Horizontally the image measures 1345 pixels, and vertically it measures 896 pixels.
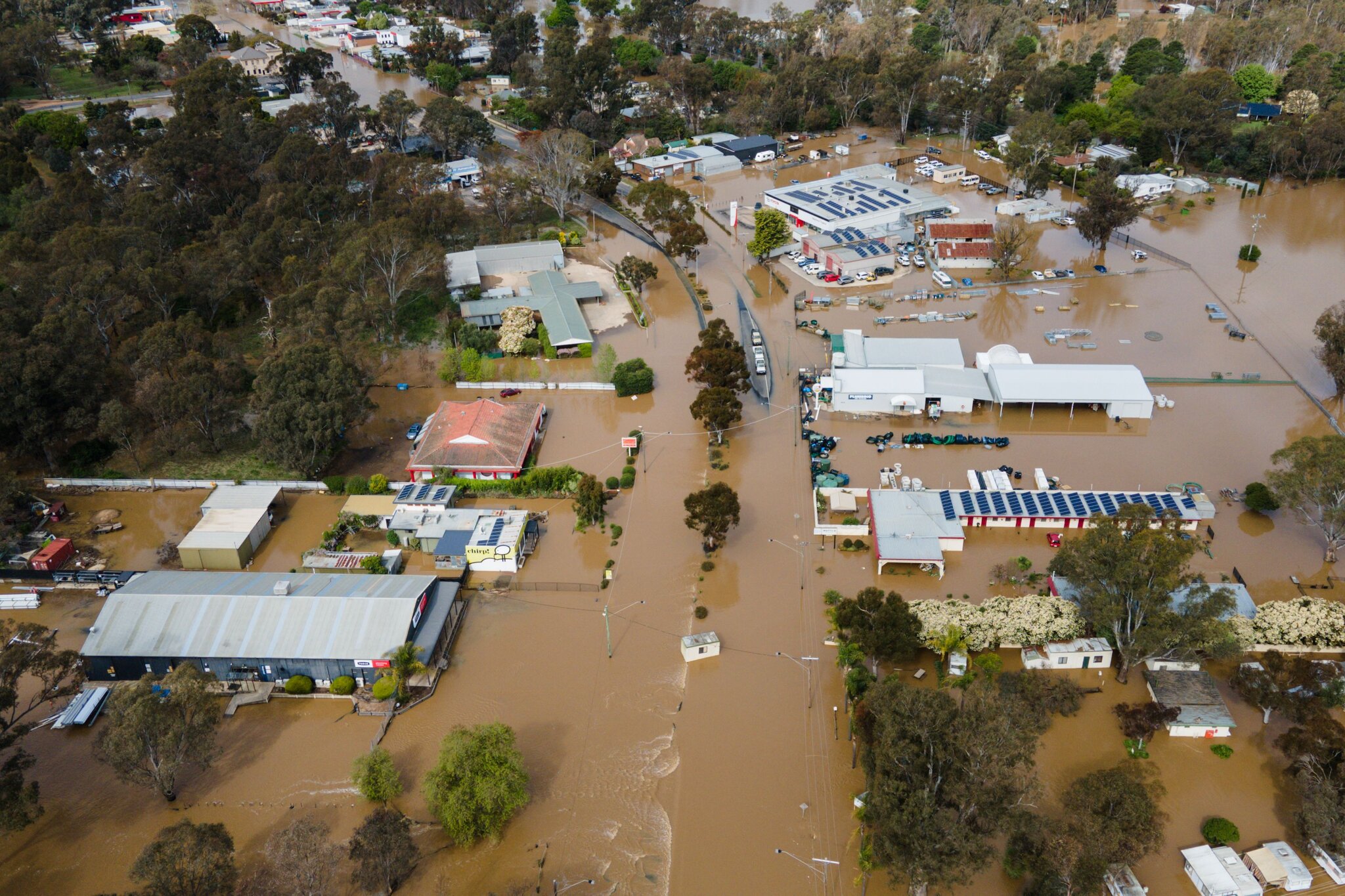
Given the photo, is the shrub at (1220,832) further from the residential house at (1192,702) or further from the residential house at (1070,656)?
the residential house at (1070,656)

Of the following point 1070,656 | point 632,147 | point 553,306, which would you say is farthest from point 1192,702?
point 632,147

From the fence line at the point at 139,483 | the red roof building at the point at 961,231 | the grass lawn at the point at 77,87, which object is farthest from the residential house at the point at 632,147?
the grass lawn at the point at 77,87

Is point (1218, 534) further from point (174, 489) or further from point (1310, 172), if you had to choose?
point (1310, 172)

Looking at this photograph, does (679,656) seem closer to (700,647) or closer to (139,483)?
(700,647)

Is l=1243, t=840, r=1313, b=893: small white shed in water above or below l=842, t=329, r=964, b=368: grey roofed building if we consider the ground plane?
below

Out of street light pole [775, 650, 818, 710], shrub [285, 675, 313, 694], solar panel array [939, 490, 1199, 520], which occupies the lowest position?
shrub [285, 675, 313, 694]

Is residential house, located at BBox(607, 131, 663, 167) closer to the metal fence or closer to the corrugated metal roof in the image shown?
the metal fence

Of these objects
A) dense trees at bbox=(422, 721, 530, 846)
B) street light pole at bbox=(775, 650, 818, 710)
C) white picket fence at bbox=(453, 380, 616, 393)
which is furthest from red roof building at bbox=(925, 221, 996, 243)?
dense trees at bbox=(422, 721, 530, 846)
